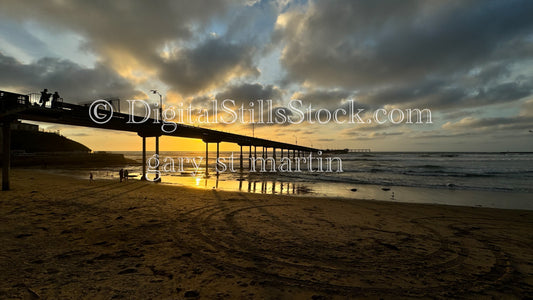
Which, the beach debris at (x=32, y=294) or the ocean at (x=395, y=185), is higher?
the beach debris at (x=32, y=294)

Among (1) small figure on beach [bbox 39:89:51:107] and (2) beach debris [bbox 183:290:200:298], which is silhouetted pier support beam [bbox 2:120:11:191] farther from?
(2) beach debris [bbox 183:290:200:298]

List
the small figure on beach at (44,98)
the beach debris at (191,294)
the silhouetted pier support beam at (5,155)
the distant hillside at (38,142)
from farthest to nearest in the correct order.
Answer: the distant hillside at (38,142) < the small figure on beach at (44,98) < the silhouetted pier support beam at (5,155) < the beach debris at (191,294)

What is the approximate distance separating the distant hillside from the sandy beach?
2847 inches

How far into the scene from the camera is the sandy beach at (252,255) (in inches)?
168

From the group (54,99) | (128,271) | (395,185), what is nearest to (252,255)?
(128,271)

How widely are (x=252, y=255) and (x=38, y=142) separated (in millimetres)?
87959

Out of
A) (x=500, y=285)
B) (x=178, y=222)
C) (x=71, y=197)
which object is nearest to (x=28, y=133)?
(x=71, y=197)

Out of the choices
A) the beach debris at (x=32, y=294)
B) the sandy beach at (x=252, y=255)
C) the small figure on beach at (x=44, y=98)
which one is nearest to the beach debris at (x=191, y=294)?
the sandy beach at (x=252, y=255)

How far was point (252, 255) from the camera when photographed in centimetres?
579

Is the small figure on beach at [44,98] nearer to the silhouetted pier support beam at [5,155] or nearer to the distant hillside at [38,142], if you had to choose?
the silhouetted pier support beam at [5,155]

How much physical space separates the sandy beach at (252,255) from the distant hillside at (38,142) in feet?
237

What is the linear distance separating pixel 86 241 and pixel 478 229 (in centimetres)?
1315

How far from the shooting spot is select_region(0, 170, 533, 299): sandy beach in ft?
14.0

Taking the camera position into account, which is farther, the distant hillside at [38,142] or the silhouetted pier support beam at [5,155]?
the distant hillside at [38,142]
